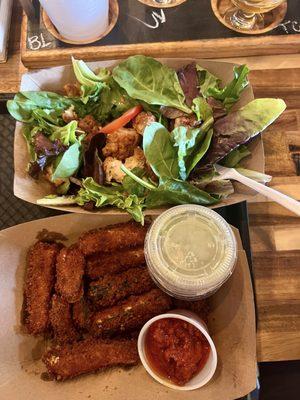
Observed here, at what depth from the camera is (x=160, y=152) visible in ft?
3.84

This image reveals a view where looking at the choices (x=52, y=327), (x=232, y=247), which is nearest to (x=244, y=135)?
(x=232, y=247)

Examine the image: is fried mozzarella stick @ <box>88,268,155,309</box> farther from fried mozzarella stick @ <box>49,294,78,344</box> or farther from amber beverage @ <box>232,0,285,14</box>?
amber beverage @ <box>232,0,285,14</box>

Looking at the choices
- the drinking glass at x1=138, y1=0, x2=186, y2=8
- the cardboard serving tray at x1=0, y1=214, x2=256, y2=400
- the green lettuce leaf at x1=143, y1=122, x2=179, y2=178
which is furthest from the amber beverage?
the cardboard serving tray at x1=0, y1=214, x2=256, y2=400

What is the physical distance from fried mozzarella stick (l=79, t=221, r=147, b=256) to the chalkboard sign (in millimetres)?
643

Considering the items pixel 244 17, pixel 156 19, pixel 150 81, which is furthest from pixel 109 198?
pixel 244 17

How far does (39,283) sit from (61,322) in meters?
0.13

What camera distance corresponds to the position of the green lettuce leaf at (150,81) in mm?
1266

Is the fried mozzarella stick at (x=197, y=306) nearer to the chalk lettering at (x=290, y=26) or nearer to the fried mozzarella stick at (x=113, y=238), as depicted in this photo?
the fried mozzarella stick at (x=113, y=238)

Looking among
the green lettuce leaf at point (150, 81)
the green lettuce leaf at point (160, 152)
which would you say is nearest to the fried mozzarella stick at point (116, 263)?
the green lettuce leaf at point (160, 152)

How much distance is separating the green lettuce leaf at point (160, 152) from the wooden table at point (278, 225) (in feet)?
0.99

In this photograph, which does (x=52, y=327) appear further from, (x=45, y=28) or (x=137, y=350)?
(x=45, y=28)

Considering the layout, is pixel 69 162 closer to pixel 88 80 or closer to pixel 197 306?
pixel 88 80

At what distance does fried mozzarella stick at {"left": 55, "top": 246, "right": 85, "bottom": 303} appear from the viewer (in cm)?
116

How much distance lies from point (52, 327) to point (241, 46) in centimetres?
113
